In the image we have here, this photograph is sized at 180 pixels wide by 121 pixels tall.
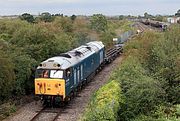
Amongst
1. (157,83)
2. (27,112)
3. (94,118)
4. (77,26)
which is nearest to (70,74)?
(27,112)

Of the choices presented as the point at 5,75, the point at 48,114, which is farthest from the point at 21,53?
the point at 48,114

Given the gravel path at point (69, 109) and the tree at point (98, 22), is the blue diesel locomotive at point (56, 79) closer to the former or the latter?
the gravel path at point (69, 109)

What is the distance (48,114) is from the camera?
74.7 ft

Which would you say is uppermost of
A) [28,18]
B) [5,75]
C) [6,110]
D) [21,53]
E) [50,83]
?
[28,18]

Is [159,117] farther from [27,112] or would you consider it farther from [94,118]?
[27,112]

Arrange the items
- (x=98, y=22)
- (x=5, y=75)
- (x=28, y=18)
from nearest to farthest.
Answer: (x=5, y=75) → (x=28, y=18) → (x=98, y=22)

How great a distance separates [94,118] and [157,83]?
7102mm

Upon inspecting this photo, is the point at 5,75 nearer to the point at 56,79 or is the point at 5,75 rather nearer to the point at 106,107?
the point at 56,79

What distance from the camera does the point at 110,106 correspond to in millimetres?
15797

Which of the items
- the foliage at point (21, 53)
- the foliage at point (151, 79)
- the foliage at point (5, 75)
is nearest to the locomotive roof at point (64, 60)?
the foliage at point (5, 75)

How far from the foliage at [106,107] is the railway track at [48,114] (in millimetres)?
4502

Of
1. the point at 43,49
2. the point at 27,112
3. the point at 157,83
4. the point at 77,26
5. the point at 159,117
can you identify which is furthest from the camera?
the point at 77,26

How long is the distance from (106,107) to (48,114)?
26.8ft

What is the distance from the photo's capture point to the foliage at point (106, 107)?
48.6 ft
